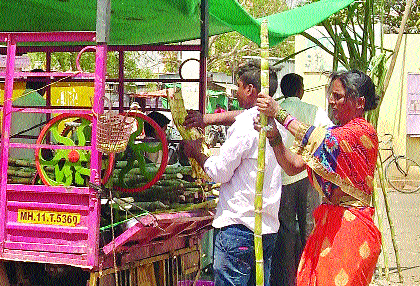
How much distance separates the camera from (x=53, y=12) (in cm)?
562

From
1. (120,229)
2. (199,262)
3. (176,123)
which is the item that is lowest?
(199,262)

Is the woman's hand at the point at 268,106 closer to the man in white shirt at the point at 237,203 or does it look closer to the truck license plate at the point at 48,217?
the man in white shirt at the point at 237,203

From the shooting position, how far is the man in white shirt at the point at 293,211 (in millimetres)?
5516

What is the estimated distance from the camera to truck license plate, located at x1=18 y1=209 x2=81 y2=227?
12.1 ft

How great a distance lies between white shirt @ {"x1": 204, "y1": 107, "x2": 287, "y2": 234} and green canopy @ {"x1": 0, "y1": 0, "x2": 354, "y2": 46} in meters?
1.15

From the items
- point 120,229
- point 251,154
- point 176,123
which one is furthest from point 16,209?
point 251,154

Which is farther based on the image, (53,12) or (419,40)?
(419,40)

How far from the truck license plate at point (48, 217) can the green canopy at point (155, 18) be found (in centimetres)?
173

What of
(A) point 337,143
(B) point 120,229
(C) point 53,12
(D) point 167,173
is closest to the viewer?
(A) point 337,143

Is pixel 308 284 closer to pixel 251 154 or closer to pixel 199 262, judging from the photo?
pixel 251 154

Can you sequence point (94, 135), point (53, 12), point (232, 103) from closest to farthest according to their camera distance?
point (94, 135)
point (53, 12)
point (232, 103)

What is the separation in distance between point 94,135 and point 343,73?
1.29 m

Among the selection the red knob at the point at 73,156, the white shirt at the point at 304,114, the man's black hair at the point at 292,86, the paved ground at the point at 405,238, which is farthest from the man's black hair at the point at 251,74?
the paved ground at the point at 405,238

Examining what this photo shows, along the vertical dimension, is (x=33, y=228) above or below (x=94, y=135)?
below
